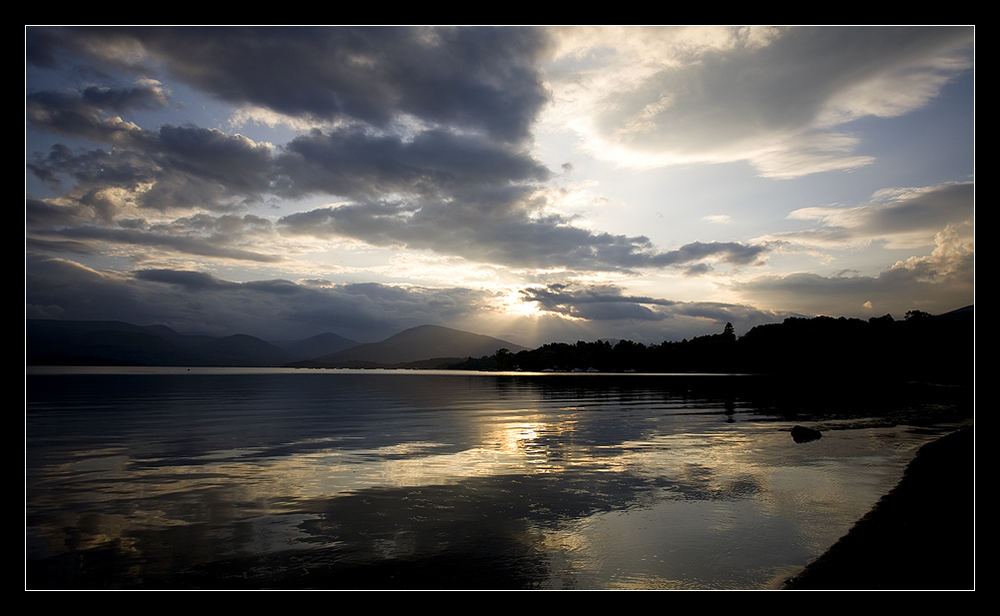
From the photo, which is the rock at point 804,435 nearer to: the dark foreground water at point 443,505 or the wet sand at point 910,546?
the dark foreground water at point 443,505

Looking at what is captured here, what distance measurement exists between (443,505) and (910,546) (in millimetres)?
14426

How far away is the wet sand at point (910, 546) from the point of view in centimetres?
1181

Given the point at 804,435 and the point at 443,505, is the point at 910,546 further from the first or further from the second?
the point at 804,435

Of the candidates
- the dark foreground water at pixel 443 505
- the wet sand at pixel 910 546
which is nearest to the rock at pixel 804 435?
the dark foreground water at pixel 443 505

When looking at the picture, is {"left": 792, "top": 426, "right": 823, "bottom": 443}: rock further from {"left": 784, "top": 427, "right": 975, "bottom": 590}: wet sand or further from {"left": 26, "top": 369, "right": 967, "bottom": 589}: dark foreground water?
{"left": 784, "top": 427, "right": 975, "bottom": 590}: wet sand

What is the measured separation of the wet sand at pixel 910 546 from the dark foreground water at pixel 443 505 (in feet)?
2.77

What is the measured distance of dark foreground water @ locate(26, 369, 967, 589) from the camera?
12922 mm

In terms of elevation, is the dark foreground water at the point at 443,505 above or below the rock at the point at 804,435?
above

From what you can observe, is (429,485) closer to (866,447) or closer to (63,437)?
(866,447)

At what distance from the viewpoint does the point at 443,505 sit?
1889 cm
